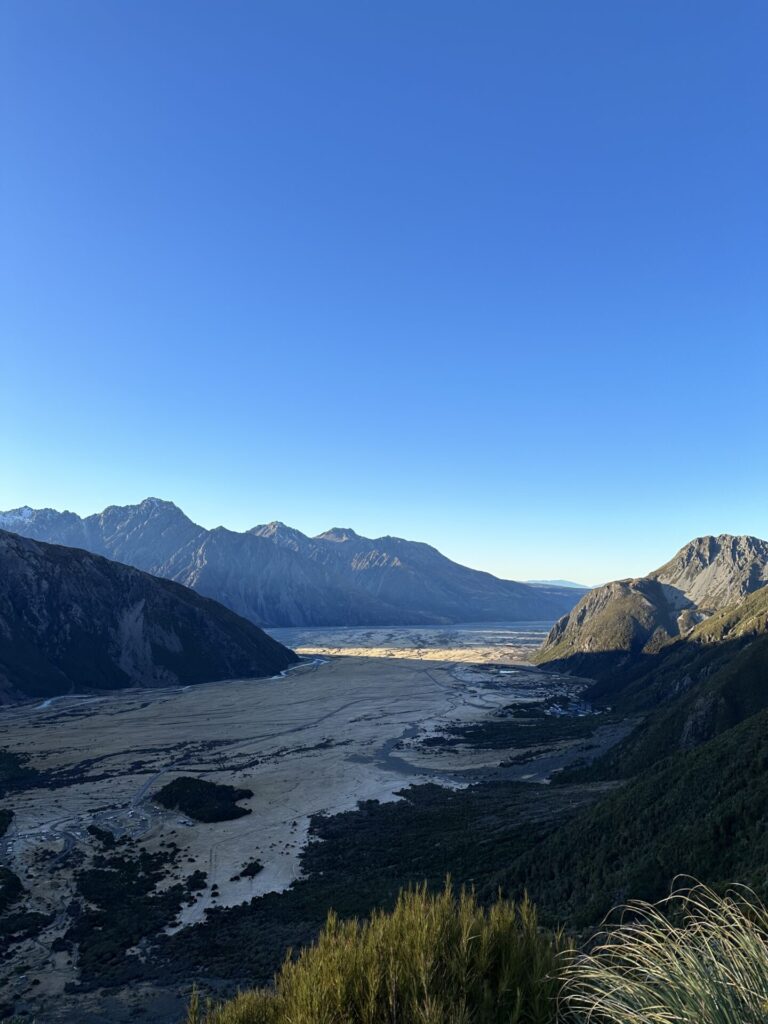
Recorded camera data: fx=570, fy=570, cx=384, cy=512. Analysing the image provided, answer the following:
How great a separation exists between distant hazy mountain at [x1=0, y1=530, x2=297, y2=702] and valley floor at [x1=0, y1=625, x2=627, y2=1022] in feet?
39.1

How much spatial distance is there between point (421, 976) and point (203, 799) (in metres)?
54.8

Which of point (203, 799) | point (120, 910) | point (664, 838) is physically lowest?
point (203, 799)

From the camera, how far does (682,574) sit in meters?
179

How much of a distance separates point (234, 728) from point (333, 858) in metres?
58.0

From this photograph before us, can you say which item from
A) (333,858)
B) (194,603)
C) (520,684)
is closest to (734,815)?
(333,858)

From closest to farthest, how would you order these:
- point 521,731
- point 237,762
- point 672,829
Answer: point 672,829 → point 237,762 → point 521,731

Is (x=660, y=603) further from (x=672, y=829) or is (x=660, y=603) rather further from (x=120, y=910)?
(x=120, y=910)

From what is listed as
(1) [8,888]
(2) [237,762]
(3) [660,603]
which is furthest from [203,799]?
(3) [660,603]

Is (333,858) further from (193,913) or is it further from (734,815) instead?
(734,815)

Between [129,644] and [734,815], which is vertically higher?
[734,815]

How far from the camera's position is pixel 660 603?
6403 inches

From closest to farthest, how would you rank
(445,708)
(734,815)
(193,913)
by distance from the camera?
(734,815)
(193,913)
(445,708)

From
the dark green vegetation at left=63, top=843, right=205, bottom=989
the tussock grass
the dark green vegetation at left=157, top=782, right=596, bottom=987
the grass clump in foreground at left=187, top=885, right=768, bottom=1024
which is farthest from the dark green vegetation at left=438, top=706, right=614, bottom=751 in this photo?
the tussock grass

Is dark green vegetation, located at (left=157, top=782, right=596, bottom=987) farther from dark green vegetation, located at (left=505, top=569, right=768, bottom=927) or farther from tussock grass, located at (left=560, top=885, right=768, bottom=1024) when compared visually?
tussock grass, located at (left=560, top=885, right=768, bottom=1024)
